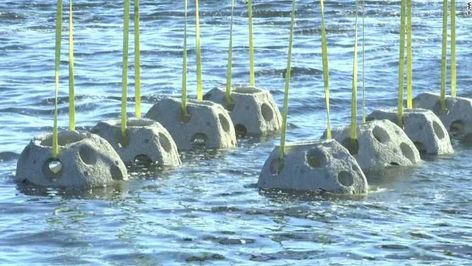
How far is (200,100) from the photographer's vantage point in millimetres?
17422

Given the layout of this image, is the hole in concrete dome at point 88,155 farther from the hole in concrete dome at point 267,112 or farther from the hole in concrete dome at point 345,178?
the hole in concrete dome at point 267,112

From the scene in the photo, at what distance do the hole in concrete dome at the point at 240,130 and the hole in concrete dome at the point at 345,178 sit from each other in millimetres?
3601

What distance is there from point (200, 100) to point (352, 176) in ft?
10.4

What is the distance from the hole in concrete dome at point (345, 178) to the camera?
14.7m

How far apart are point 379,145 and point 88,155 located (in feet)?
9.96

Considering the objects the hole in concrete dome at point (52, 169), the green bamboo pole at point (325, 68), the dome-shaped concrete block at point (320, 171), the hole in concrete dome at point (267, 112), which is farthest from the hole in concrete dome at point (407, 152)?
the hole in concrete dome at point (52, 169)

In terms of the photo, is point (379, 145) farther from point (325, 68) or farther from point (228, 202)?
point (228, 202)

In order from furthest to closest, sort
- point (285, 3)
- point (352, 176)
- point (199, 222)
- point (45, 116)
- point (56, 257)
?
point (285, 3)
point (45, 116)
point (352, 176)
point (199, 222)
point (56, 257)

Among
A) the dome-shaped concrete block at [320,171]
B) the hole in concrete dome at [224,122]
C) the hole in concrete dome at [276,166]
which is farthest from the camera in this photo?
the hole in concrete dome at [224,122]

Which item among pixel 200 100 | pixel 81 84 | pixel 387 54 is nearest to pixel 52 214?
pixel 200 100

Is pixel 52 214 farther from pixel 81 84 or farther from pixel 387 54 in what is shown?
pixel 387 54

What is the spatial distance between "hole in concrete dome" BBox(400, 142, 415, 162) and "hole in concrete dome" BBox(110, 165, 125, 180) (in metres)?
3.00

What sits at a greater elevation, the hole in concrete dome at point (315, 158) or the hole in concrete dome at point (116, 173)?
the hole in concrete dome at point (315, 158)

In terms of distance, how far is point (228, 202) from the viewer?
14523 mm
